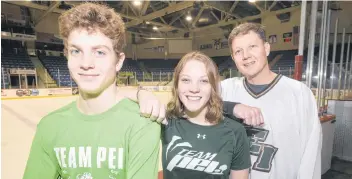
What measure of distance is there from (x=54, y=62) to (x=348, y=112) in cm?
1734

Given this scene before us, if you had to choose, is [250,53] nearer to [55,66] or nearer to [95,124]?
[95,124]

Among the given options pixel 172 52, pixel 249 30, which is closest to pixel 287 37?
pixel 172 52

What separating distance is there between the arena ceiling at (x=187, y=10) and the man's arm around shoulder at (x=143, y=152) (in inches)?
479

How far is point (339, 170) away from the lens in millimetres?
3654

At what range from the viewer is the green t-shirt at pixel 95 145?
995mm

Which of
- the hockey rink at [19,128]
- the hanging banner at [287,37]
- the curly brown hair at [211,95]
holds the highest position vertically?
the hanging banner at [287,37]

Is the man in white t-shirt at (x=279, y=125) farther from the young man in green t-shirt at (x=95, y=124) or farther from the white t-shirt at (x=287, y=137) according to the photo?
the young man in green t-shirt at (x=95, y=124)

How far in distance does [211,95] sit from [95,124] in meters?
0.69

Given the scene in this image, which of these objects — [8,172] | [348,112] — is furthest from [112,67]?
[348,112]

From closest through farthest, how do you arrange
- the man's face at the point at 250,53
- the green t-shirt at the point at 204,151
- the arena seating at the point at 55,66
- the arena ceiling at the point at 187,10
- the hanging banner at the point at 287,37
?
the green t-shirt at the point at 204,151, the man's face at the point at 250,53, the arena ceiling at the point at 187,10, the arena seating at the point at 55,66, the hanging banner at the point at 287,37

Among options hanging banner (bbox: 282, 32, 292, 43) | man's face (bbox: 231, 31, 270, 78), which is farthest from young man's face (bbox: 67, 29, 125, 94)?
hanging banner (bbox: 282, 32, 292, 43)

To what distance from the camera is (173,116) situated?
4.52ft

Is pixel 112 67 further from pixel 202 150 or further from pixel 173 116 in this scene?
pixel 202 150

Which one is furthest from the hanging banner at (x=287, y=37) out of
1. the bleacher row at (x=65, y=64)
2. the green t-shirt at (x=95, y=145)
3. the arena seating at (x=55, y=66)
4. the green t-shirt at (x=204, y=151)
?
the green t-shirt at (x=95, y=145)
